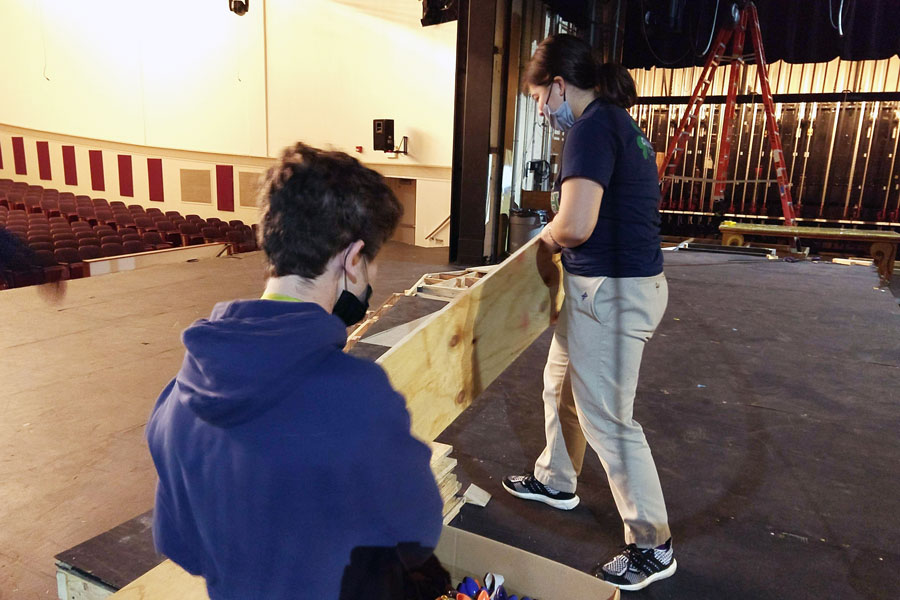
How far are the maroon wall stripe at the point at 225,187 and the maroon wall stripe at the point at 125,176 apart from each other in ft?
10.1

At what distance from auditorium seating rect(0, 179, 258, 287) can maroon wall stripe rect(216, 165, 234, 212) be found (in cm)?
214

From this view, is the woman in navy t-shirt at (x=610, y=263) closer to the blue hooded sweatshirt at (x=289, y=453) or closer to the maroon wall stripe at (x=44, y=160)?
the blue hooded sweatshirt at (x=289, y=453)

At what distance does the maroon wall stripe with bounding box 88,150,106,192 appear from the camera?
15.5 meters

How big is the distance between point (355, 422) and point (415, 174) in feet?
34.4

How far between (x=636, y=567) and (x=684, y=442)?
113 cm

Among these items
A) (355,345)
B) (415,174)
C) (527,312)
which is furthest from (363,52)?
(527,312)

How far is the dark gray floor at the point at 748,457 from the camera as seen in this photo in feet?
6.61

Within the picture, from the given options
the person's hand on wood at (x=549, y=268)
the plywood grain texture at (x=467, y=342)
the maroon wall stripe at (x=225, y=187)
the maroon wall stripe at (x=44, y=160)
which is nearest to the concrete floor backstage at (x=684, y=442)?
the plywood grain texture at (x=467, y=342)

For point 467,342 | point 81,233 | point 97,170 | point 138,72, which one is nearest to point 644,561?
point 467,342

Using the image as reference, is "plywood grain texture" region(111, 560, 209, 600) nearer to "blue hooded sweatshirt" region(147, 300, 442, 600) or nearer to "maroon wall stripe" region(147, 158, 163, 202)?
"blue hooded sweatshirt" region(147, 300, 442, 600)

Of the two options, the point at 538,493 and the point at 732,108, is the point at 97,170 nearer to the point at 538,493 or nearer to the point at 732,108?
the point at 732,108

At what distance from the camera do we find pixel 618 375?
177 cm

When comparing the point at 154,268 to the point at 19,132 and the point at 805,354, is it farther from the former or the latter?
the point at 19,132

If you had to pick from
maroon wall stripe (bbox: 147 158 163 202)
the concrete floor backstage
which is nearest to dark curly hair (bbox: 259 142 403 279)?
the concrete floor backstage
